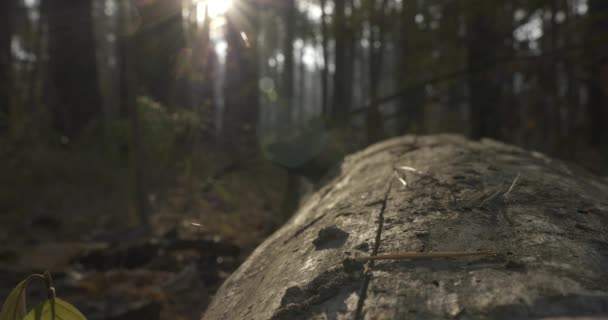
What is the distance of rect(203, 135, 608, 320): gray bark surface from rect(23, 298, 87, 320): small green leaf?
31 cm

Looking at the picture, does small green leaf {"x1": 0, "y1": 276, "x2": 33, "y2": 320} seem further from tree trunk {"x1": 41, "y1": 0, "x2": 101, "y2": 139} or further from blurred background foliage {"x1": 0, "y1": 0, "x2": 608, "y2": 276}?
tree trunk {"x1": 41, "y1": 0, "x2": 101, "y2": 139}

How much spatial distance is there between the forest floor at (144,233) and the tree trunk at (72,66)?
2.32m

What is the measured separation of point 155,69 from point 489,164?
2527 millimetres

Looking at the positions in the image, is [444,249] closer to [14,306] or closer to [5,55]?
[14,306]

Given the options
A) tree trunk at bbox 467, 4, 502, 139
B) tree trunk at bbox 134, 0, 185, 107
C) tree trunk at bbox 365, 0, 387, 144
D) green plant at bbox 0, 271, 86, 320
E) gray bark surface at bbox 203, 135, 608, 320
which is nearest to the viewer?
gray bark surface at bbox 203, 135, 608, 320

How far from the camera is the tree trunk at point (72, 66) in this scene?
7672 millimetres

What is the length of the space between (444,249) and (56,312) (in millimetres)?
799

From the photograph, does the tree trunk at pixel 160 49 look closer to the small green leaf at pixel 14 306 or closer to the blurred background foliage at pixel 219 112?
the blurred background foliage at pixel 219 112

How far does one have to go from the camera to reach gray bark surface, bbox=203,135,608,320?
0.70 metres

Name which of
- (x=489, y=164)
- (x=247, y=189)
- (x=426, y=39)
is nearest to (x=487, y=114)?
(x=426, y=39)

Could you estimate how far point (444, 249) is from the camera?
2.86 ft

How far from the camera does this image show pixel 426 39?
A: 5609 mm

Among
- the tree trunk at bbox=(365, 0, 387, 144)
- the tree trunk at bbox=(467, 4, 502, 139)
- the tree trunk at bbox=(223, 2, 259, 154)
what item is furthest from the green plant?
the tree trunk at bbox=(467, 4, 502, 139)

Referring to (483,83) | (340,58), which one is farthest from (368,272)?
(483,83)
